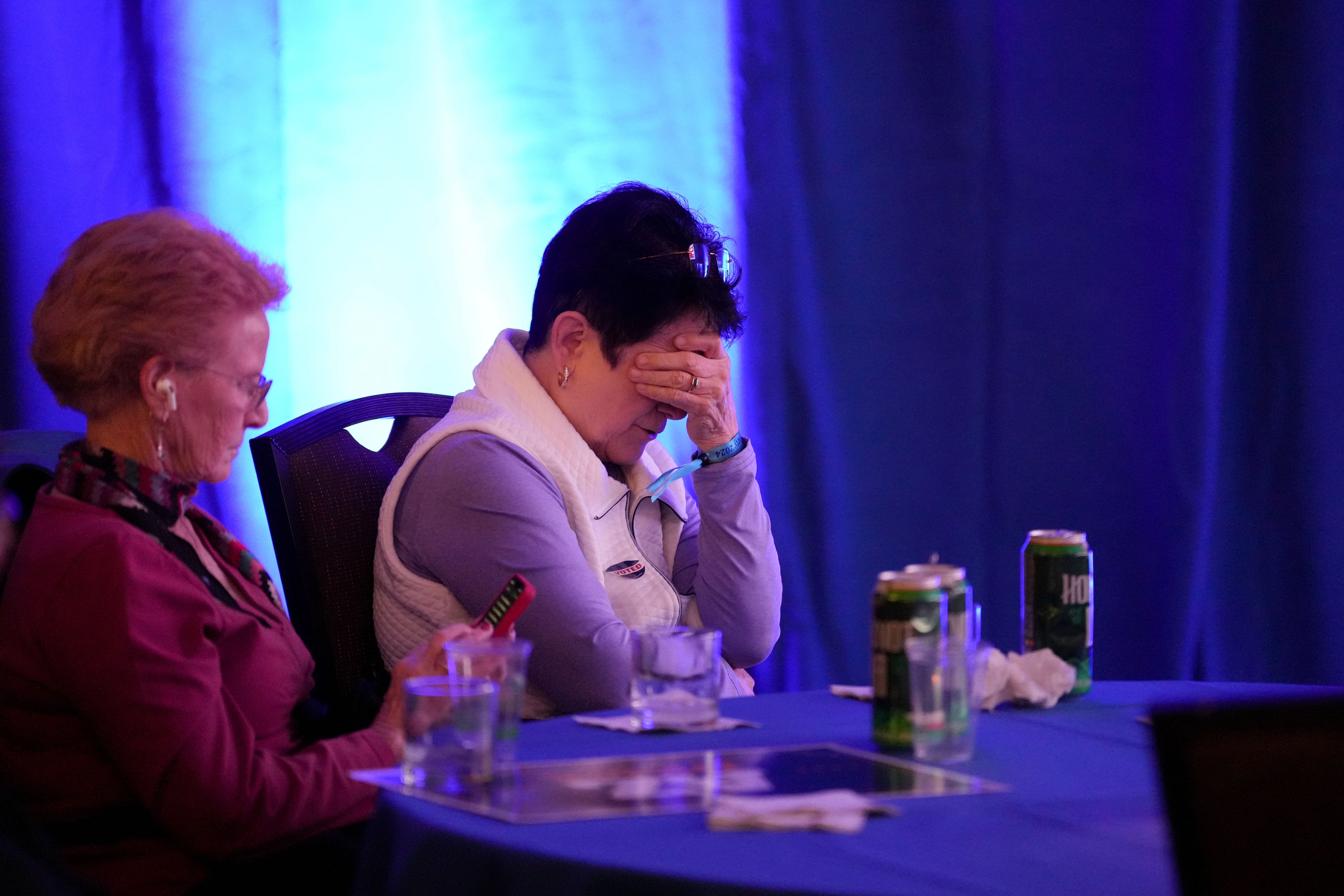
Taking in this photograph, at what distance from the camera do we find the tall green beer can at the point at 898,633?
3.62 ft

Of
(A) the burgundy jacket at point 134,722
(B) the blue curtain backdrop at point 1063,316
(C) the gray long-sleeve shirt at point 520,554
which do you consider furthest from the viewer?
(B) the blue curtain backdrop at point 1063,316

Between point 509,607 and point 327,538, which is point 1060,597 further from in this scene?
point 327,538

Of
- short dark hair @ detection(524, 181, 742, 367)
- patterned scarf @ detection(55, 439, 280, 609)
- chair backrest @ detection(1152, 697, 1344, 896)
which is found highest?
short dark hair @ detection(524, 181, 742, 367)

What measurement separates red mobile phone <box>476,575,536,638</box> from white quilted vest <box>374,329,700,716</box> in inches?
11.3

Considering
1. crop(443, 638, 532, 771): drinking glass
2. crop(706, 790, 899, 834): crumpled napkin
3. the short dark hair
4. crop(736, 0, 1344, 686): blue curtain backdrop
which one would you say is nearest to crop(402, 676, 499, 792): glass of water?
crop(443, 638, 532, 771): drinking glass

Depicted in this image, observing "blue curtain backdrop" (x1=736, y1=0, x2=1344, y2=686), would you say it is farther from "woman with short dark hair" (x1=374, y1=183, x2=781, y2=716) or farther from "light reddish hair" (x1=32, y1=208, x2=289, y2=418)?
"light reddish hair" (x1=32, y1=208, x2=289, y2=418)

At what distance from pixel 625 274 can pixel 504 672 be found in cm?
87

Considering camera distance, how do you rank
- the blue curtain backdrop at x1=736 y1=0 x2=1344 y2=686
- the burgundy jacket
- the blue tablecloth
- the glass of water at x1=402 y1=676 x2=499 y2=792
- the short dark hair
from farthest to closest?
1. the blue curtain backdrop at x1=736 y1=0 x2=1344 y2=686
2. the short dark hair
3. the burgundy jacket
4. the glass of water at x1=402 y1=676 x2=499 y2=792
5. the blue tablecloth

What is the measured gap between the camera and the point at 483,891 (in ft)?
2.84

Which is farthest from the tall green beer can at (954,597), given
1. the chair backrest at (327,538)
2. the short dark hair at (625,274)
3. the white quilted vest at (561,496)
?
the chair backrest at (327,538)

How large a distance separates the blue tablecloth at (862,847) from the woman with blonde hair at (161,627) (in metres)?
0.25

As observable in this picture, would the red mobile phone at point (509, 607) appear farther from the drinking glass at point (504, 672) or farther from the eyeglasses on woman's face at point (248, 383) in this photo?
the eyeglasses on woman's face at point (248, 383)

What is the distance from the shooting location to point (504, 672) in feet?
3.56

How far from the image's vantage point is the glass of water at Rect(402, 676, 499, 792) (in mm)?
1011
